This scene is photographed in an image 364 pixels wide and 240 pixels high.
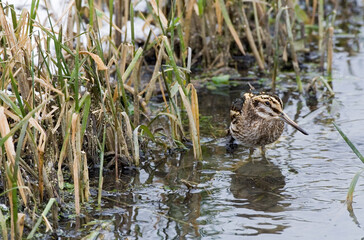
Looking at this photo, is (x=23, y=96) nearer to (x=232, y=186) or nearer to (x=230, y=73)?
(x=232, y=186)

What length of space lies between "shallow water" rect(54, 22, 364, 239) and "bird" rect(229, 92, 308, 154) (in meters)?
0.19

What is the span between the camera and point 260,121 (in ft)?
19.8

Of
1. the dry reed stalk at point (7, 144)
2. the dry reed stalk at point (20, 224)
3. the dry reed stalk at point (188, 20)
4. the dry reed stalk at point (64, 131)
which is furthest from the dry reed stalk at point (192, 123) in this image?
the dry reed stalk at point (188, 20)

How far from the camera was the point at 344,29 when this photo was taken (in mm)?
10391

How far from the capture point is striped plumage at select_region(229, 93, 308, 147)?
5.91 m

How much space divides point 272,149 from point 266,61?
2555mm

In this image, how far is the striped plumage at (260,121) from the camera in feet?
19.4

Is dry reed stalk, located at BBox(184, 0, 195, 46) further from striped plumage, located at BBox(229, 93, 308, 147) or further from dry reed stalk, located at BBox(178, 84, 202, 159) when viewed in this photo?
dry reed stalk, located at BBox(178, 84, 202, 159)

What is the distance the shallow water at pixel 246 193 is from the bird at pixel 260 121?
0.19 meters

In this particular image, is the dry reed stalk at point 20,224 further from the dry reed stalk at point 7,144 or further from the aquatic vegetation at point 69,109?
the dry reed stalk at point 7,144

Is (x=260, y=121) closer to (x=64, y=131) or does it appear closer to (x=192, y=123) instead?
(x=192, y=123)

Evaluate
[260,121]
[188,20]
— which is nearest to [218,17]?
[188,20]

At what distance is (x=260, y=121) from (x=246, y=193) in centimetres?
110

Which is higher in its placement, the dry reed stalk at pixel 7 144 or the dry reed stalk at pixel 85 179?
the dry reed stalk at pixel 7 144
